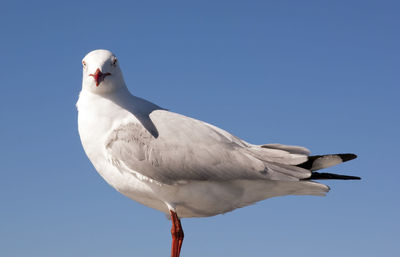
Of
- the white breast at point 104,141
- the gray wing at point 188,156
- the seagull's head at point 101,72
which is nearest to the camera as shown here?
the gray wing at point 188,156

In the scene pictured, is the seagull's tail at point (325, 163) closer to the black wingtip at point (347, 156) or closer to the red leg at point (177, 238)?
the black wingtip at point (347, 156)

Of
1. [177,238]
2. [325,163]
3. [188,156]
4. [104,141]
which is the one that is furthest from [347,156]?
[104,141]

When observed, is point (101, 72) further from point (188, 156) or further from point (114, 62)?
point (188, 156)

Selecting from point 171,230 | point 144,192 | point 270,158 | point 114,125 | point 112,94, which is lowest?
point 171,230

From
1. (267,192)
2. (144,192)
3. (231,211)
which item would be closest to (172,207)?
(144,192)

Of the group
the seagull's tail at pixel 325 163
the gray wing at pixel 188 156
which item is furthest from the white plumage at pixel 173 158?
the seagull's tail at pixel 325 163

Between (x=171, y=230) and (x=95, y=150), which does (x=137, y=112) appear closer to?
(x=95, y=150)

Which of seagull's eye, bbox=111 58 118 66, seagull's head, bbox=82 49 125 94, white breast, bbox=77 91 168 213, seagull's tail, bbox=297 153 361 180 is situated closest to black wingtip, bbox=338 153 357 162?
seagull's tail, bbox=297 153 361 180
